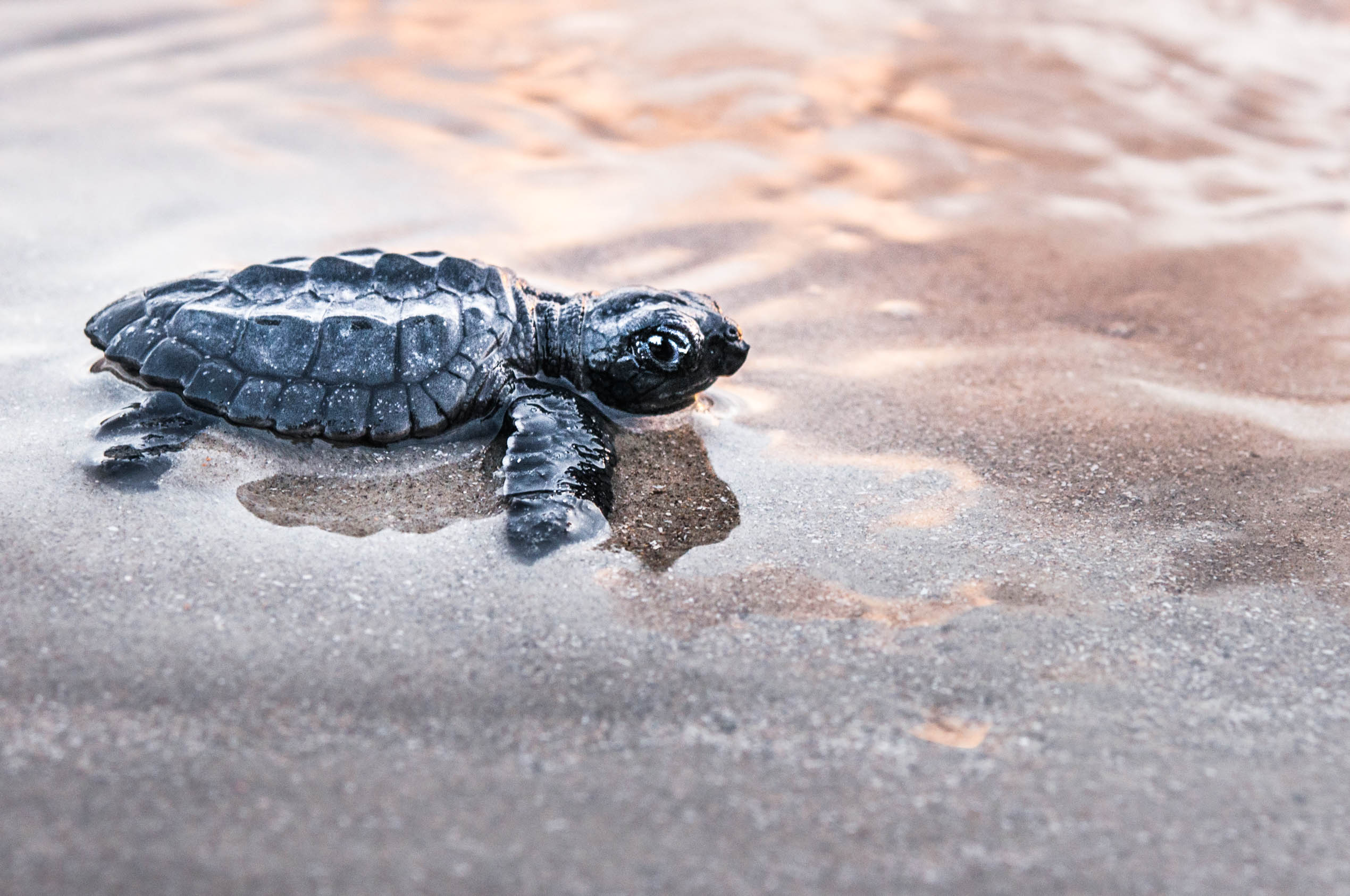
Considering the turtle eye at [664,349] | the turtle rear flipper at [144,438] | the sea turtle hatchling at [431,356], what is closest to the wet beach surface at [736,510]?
the turtle rear flipper at [144,438]

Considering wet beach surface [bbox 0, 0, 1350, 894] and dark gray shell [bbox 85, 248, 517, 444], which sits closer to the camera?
wet beach surface [bbox 0, 0, 1350, 894]

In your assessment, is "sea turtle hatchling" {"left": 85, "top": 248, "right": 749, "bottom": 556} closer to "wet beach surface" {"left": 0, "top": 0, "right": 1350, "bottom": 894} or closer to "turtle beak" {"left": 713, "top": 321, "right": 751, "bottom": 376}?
"turtle beak" {"left": 713, "top": 321, "right": 751, "bottom": 376}

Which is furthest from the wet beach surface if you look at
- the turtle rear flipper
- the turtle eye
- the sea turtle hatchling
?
the turtle eye

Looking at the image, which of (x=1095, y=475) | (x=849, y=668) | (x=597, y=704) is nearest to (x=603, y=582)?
(x=597, y=704)

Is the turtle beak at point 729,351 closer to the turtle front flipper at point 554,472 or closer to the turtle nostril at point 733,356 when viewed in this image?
the turtle nostril at point 733,356

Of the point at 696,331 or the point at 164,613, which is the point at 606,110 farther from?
the point at 164,613

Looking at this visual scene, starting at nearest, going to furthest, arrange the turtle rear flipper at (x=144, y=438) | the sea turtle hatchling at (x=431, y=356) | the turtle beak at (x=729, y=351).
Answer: the turtle rear flipper at (x=144, y=438)
the sea turtle hatchling at (x=431, y=356)
the turtle beak at (x=729, y=351)
